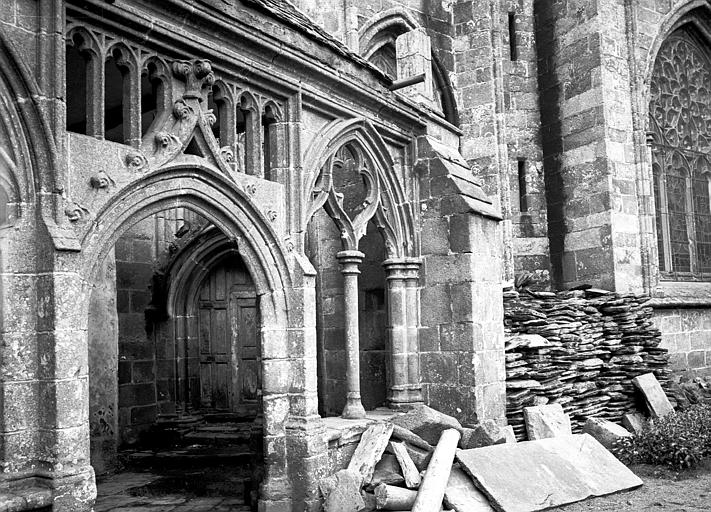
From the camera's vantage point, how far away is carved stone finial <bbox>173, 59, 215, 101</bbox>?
16.4 feet

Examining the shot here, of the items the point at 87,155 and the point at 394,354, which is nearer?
the point at 87,155

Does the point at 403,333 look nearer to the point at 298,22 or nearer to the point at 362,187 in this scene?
the point at 362,187

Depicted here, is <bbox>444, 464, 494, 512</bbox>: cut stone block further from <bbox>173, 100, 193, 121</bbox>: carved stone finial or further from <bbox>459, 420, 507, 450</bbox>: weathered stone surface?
<bbox>173, 100, 193, 121</bbox>: carved stone finial

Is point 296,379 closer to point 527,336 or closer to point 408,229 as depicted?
point 408,229

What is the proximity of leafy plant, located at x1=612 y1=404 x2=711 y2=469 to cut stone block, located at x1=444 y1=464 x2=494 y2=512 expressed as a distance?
2.72 m

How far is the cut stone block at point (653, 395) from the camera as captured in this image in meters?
9.18

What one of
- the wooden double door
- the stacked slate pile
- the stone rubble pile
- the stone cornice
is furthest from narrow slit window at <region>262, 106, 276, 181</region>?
the wooden double door

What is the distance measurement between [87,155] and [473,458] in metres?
3.87

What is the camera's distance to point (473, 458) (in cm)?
600

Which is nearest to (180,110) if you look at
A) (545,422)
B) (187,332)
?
(545,422)

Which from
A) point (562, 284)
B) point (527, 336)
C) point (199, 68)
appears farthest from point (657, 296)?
point (199, 68)

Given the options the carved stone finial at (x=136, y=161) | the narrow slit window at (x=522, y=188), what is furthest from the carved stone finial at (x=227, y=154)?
the narrow slit window at (x=522, y=188)

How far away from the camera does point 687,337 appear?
1217 cm

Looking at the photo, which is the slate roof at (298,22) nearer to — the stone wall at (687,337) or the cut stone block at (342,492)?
the cut stone block at (342,492)
